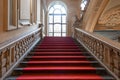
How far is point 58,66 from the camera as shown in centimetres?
541

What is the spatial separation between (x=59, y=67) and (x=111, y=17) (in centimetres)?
1033

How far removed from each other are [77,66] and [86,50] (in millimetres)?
1531

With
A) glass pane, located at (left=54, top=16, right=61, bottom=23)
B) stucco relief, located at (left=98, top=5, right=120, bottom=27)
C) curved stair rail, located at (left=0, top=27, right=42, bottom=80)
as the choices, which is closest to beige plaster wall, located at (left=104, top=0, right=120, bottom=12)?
stucco relief, located at (left=98, top=5, right=120, bottom=27)

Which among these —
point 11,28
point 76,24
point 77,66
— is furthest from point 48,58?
point 76,24

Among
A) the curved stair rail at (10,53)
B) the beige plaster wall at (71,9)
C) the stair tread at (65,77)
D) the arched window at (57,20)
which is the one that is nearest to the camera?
the curved stair rail at (10,53)

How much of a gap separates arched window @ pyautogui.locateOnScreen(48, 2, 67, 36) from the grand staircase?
11241mm

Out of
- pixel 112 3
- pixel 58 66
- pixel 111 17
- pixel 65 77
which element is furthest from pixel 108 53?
pixel 111 17

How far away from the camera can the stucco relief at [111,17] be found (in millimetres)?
14297

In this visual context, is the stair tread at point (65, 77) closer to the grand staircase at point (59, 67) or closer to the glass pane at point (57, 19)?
the grand staircase at point (59, 67)

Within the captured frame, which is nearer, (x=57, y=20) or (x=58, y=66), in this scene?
(x=58, y=66)

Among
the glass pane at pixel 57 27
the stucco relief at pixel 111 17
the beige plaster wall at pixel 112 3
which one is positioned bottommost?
the glass pane at pixel 57 27

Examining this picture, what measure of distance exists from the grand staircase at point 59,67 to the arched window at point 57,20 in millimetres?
11241

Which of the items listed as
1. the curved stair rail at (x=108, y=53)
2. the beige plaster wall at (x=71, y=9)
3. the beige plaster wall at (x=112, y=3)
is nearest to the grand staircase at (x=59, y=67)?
the curved stair rail at (x=108, y=53)

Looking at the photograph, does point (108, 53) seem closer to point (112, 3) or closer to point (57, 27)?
point (112, 3)
